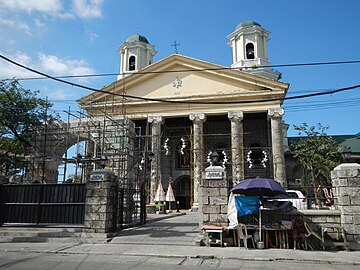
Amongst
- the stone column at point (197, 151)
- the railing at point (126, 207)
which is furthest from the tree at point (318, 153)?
the railing at point (126, 207)

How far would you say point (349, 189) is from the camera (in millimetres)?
9617

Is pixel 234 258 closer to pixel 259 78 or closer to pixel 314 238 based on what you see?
pixel 314 238

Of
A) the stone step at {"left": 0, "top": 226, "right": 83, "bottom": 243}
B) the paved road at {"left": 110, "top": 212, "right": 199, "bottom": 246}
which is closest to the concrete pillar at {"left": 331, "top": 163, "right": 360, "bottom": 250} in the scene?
the paved road at {"left": 110, "top": 212, "right": 199, "bottom": 246}

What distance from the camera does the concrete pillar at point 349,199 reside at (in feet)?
30.5

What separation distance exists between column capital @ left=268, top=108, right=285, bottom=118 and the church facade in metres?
0.08

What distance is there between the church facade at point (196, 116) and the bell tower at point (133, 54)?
10.7 metres

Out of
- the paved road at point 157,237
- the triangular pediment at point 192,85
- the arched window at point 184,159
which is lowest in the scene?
the paved road at point 157,237

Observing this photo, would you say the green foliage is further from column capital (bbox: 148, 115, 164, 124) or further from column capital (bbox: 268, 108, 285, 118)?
column capital (bbox: 148, 115, 164, 124)

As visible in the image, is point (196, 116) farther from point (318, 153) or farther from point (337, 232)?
point (337, 232)

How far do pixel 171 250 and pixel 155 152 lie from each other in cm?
1847

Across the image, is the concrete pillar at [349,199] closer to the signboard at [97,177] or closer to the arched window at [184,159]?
the signboard at [97,177]

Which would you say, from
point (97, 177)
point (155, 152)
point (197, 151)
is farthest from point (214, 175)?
point (155, 152)

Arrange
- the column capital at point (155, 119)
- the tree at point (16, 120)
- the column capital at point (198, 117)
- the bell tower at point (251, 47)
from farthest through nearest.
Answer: the bell tower at point (251, 47) → the column capital at point (155, 119) → the column capital at point (198, 117) → the tree at point (16, 120)

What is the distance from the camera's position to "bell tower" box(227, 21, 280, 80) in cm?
3722
